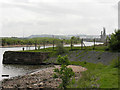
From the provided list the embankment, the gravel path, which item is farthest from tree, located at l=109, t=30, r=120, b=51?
the embankment

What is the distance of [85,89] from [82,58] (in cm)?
3288

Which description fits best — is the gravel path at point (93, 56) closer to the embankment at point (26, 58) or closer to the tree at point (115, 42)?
the tree at point (115, 42)

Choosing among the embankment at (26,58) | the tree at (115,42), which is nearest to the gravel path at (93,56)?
the tree at (115,42)

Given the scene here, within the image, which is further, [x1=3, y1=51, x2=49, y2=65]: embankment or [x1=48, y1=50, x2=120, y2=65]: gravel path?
[x1=3, y1=51, x2=49, y2=65]: embankment

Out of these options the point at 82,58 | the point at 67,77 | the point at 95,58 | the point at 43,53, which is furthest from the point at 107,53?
the point at 67,77

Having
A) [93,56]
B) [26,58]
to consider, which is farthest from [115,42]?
[26,58]

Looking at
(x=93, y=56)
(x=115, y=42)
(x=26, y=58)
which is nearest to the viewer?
(x=115, y=42)

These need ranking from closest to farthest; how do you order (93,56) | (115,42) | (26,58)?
(115,42) → (93,56) → (26,58)

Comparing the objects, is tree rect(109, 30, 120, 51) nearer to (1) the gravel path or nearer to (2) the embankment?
(1) the gravel path

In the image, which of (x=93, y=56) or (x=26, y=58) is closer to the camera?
(x=93, y=56)

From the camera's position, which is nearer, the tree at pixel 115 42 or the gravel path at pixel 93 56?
the gravel path at pixel 93 56

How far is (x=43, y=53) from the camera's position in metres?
57.9

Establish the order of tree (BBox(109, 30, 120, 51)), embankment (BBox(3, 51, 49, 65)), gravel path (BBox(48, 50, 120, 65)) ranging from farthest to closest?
1. embankment (BBox(3, 51, 49, 65))
2. tree (BBox(109, 30, 120, 51))
3. gravel path (BBox(48, 50, 120, 65))

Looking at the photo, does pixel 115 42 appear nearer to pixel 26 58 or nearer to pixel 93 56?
pixel 93 56
